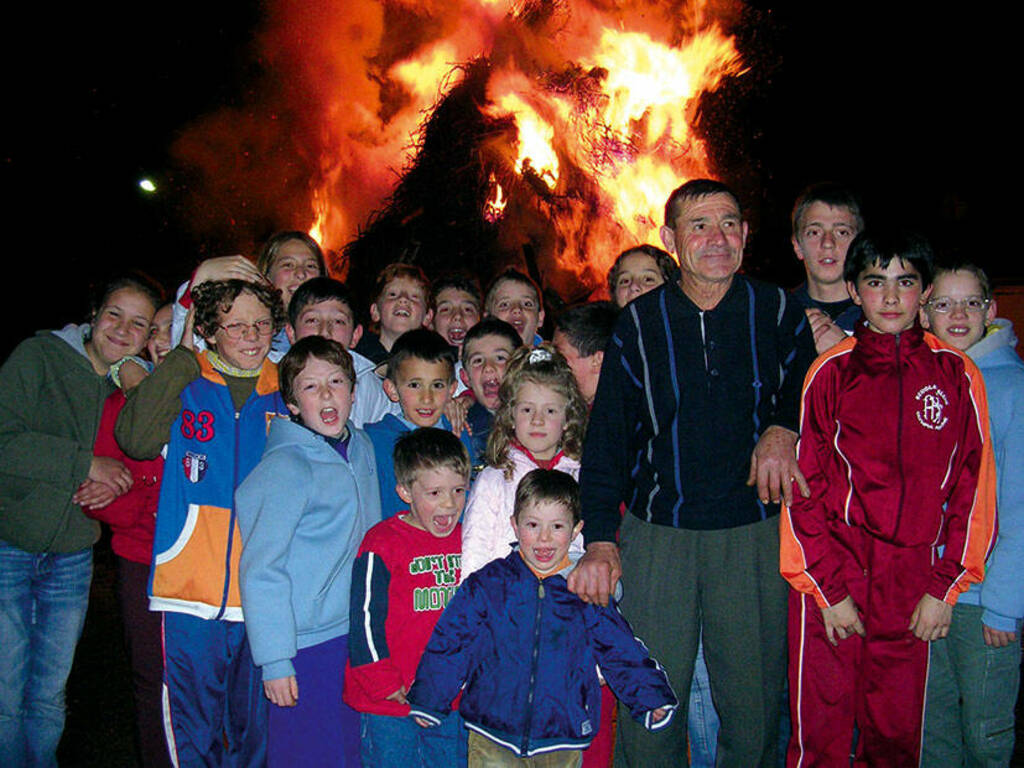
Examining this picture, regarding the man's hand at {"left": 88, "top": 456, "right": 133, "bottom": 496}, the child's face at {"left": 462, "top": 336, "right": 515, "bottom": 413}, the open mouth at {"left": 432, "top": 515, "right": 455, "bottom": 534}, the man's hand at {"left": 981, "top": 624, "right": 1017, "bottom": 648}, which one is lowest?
the man's hand at {"left": 981, "top": 624, "right": 1017, "bottom": 648}

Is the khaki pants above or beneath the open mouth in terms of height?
beneath

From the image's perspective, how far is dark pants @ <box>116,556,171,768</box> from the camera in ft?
11.4

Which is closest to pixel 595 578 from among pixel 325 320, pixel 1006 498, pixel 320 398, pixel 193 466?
pixel 320 398

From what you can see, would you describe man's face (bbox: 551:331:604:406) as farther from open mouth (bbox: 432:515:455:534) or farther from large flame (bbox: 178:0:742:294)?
large flame (bbox: 178:0:742:294)

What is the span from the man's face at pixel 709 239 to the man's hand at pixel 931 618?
1.57 meters

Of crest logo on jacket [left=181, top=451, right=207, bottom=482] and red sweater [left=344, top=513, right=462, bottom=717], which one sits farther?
crest logo on jacket [left=181, top=451, right=207, bottom=482]

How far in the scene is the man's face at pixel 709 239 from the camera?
3.05 meters

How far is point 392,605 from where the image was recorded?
123 inches

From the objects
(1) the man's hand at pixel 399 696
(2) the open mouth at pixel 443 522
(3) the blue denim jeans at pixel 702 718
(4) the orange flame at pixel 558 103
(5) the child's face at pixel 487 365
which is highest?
(4) the orange flame at pixel 558 103

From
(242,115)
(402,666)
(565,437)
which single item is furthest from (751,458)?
(242,115)

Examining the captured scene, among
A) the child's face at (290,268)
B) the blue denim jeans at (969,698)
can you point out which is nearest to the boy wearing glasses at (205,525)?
the child's face at (290,268)

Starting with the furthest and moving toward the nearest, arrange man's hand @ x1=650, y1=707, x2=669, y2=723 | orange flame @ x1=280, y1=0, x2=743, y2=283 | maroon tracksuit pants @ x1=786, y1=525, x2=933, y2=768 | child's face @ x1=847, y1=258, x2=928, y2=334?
orange flame @ x1=280, y1=0, x2=743, y2=283 → child's face @ x1=847, y1=258, x2=928, y2=334 → maroon tracksuit pants @ x1=786, y1=525, x2=933, y2=768 → man's hand @ x1=650, y1=707, x2=669, y2=723

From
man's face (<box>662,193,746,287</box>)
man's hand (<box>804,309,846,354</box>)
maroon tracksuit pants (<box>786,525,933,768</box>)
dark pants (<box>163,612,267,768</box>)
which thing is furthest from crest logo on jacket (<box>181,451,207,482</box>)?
man's hand (<box>804,309,846,354</box>)

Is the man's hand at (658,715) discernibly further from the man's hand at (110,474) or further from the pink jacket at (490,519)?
the man's hand at (110,474)
